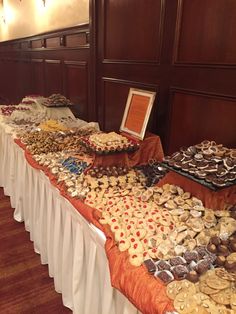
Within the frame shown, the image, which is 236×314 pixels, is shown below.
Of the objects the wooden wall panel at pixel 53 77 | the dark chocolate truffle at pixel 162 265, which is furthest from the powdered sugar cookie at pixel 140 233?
the wooden wall panel at pixel 53 77

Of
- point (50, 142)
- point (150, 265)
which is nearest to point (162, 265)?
point (150, 265)

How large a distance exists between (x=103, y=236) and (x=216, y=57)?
0.93 metres

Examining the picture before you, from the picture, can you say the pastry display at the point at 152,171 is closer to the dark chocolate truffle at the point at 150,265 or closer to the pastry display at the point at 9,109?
the dark chocolate truffle at the point at 150,265

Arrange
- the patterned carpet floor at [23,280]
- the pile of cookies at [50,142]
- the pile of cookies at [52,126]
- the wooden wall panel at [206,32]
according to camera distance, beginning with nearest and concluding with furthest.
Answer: the wooden wall panel at [206,32]
the patterned carpet floor at [23,280]
the pile of cookies at [50,142]
the pile of cookies at [52,126]

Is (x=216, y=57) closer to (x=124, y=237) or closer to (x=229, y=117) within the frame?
(x=229, y=117)

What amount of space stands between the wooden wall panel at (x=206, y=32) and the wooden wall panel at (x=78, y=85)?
1.19 m

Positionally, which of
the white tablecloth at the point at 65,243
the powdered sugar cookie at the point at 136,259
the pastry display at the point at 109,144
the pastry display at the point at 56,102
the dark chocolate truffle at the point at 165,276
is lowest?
the white tablecloth at the point at 65,243

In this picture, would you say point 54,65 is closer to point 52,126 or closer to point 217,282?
point 52,126

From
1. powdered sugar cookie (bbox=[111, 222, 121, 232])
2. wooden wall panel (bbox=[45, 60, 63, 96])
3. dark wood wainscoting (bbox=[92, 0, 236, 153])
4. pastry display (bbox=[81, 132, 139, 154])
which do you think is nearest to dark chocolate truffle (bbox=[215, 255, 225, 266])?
powdered sugar cookie (bbox=[111, 222, 121, 232])

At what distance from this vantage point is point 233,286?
683 mm

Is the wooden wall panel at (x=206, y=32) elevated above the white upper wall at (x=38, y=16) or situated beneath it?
situated beneath

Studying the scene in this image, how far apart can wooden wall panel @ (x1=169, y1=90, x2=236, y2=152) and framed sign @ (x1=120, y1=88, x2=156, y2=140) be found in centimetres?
14

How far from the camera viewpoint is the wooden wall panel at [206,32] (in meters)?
1.20

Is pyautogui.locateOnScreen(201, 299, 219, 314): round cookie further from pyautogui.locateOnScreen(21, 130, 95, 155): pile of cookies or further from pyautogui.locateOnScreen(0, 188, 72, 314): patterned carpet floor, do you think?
pyautogui.locateOnScreen(21, 130, 95, 155): pile of cookies
